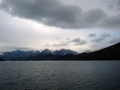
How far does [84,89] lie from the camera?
118ft

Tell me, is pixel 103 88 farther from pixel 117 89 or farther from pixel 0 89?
pixel 0 89

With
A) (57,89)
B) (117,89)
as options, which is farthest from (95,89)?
(57,89)

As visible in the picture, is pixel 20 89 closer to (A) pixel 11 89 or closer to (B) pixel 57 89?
(A) pixel 11 89

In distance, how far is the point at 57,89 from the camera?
36.3 m

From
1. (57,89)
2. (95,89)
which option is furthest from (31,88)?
(95,89)

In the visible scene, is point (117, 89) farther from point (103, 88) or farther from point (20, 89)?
point (20, 89)

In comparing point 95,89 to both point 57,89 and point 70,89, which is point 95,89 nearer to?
point 70,89

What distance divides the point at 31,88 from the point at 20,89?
351 centimetres

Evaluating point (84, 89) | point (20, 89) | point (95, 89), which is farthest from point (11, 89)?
point (95, 89)

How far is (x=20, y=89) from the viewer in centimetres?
3694

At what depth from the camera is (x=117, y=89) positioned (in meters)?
36.5

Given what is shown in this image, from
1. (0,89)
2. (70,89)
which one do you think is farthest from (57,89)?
(0,89)

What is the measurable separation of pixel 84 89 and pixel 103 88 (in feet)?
22.6

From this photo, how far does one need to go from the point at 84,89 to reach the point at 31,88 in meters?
17.6
